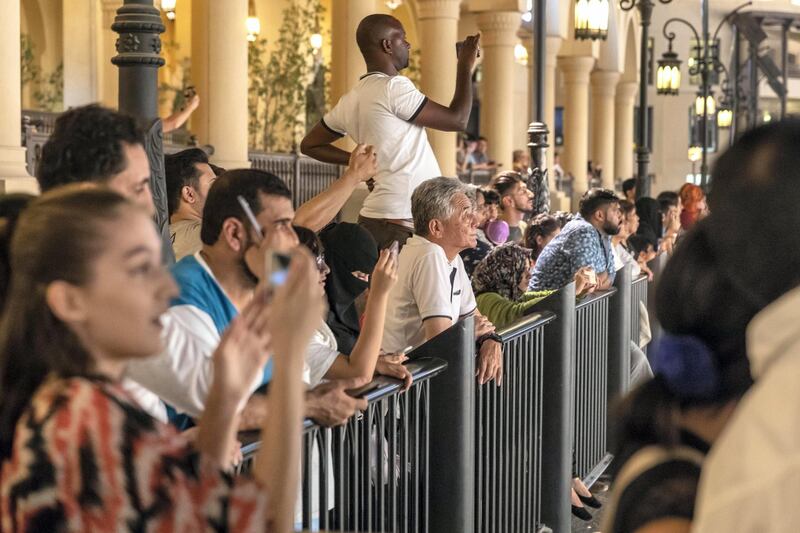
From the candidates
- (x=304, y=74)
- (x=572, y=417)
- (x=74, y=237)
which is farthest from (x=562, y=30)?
(x=74, y=237)

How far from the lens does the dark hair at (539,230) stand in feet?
33.1

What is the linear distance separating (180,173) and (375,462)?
207 centimetres

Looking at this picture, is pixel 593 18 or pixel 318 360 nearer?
pixel 318 360

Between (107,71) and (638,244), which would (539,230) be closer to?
(638,244)

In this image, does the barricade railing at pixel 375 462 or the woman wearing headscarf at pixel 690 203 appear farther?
the woman wearing headscarf at pixel 690 203

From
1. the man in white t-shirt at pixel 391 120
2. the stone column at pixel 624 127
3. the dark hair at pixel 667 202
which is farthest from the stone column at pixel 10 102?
the stone column at pixel 624 127

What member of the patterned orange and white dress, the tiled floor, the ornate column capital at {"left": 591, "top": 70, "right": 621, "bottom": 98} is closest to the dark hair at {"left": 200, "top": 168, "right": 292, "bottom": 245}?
the patterned orange and white dress

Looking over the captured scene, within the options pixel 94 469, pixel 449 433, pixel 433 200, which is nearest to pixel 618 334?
pixel 433 200

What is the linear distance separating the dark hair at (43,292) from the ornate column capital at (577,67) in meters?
30.7

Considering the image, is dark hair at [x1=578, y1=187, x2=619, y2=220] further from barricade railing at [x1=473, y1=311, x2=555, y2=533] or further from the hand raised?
the hand raised

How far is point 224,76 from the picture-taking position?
48.3 feet

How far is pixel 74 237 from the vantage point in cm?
249

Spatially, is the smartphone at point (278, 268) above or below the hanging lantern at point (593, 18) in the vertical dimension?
below

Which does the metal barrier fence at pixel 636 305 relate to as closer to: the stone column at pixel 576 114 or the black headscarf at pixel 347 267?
the black headscarf at pixel 347 267
